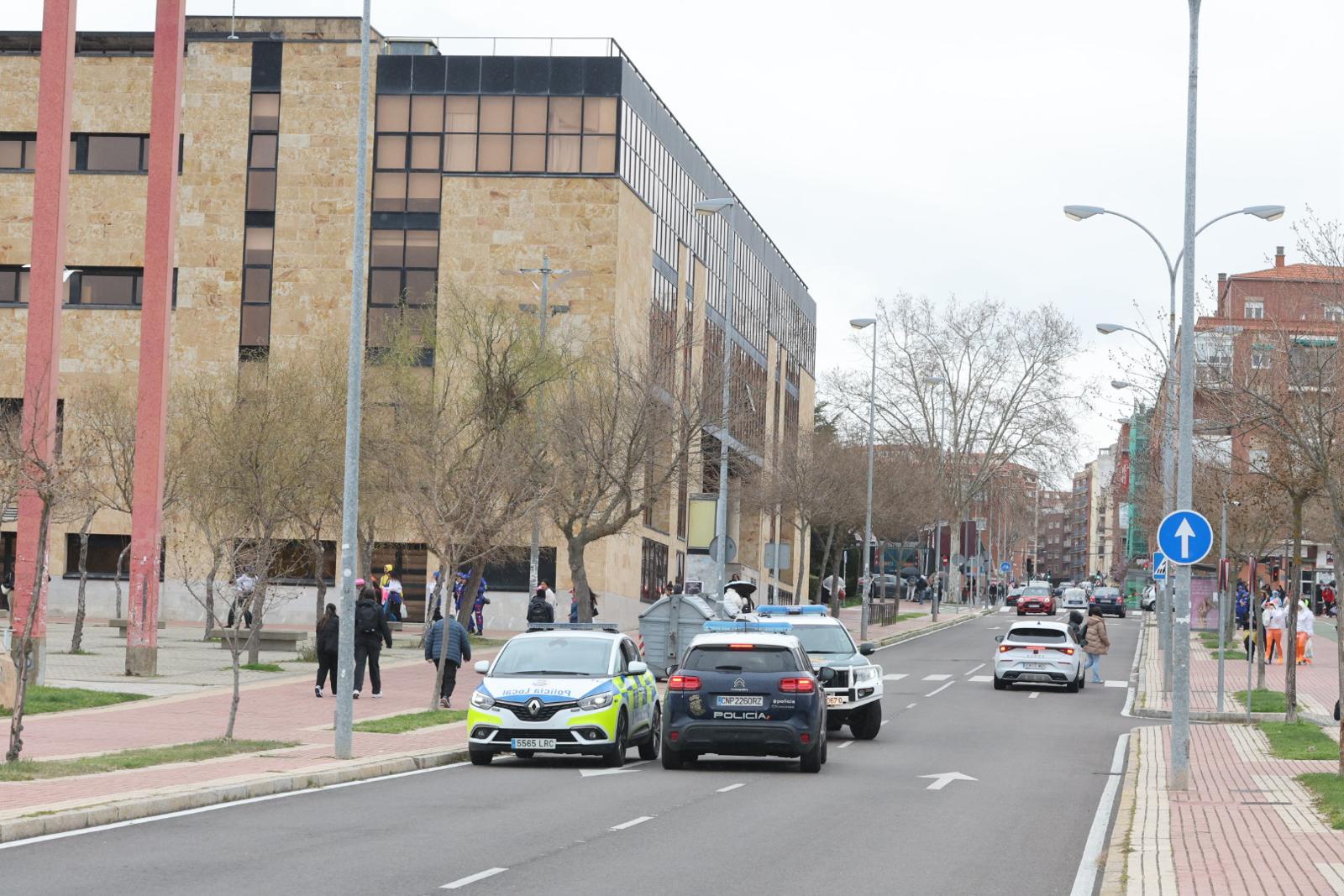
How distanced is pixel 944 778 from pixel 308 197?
45.9 metres

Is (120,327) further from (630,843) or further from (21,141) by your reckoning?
(630,843)

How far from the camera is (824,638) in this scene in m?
27.5

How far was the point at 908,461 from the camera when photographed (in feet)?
268

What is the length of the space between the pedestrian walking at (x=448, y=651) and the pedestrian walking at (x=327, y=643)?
1494mm

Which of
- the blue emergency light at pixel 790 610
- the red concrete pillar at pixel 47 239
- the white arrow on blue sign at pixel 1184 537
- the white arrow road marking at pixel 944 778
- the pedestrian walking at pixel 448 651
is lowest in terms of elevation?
the white arrow road marking at pixel 944 778

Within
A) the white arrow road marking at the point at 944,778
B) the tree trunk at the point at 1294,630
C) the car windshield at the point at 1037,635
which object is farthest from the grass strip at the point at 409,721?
the car windshield at the point at 1037,635

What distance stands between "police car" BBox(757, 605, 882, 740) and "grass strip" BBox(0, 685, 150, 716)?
10199 mm

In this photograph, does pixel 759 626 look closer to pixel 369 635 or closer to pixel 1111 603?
pixel 369 635

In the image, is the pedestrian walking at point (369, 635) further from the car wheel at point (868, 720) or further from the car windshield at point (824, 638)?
the car wheel at point (868, 720)

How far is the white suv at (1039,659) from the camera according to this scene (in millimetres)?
39344

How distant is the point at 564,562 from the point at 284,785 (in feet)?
140

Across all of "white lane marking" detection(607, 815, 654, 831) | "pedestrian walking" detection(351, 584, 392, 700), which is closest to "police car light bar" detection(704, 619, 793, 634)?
"pedestrian walking" detection(351, 584, 392, 700)

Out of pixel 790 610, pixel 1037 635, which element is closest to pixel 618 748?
pixel 790 610

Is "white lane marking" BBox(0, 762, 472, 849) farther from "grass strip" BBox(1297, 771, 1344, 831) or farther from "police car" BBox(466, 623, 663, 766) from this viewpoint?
"grass strip" BBox(1297, 771, 1344, 831)
